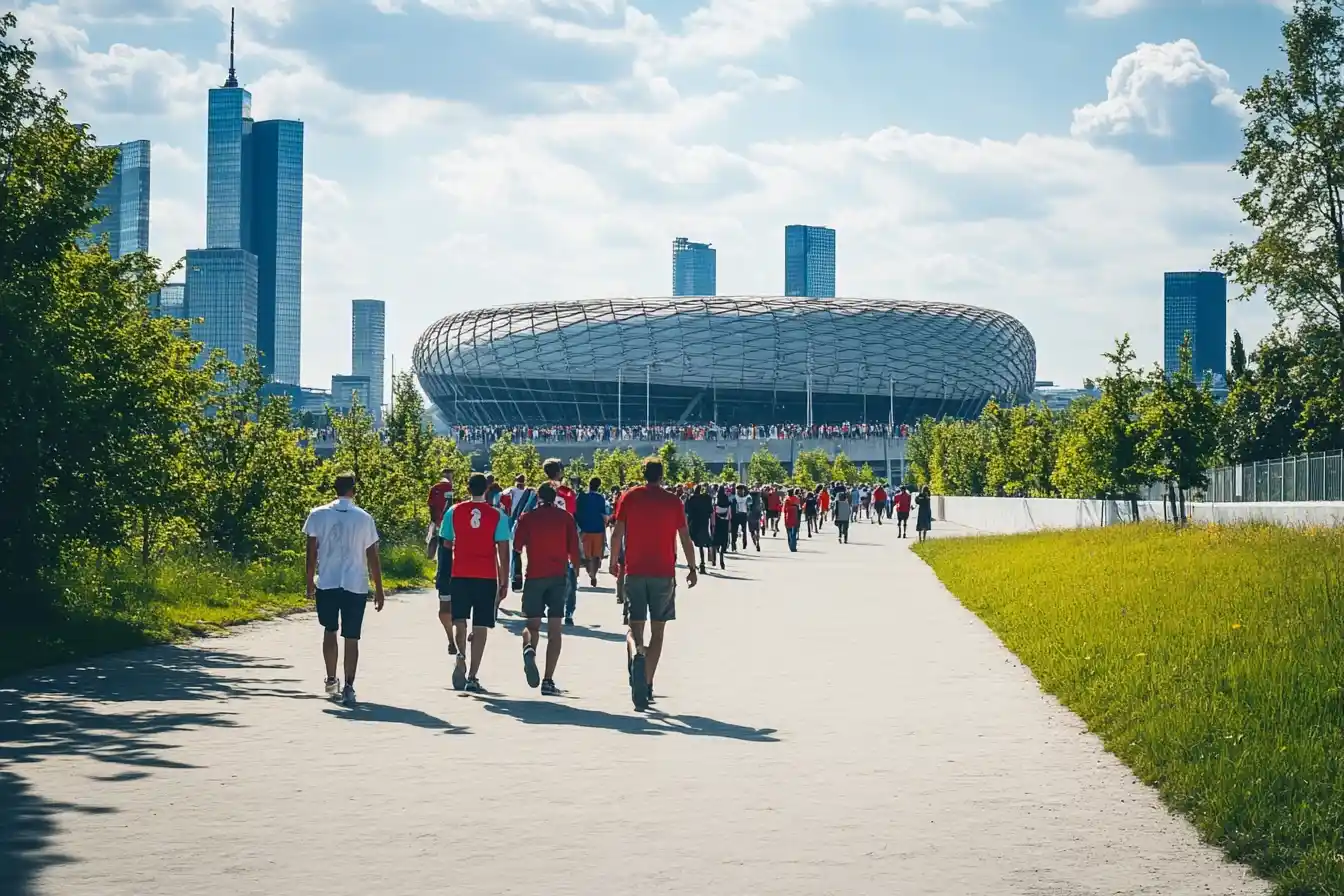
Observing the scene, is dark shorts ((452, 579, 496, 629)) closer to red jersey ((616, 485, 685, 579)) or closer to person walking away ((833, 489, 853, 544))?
red jersey ((616, 485, 685, 579))

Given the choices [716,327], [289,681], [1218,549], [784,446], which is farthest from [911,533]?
[716,327]

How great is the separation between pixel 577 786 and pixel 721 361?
437 ft

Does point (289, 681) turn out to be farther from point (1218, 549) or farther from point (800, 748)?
point (1218, 549)

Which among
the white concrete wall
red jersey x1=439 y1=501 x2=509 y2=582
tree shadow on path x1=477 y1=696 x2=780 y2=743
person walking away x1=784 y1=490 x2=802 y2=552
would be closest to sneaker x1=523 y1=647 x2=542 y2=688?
tree shadow on path x1=477 y1=696 x2=780 y2=743

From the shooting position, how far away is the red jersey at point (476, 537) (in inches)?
482

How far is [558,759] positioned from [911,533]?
4616 cm

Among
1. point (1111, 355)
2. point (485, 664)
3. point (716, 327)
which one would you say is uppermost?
point (716, 327)

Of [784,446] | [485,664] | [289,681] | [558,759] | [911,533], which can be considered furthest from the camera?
[784,446]

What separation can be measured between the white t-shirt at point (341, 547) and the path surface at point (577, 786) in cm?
82

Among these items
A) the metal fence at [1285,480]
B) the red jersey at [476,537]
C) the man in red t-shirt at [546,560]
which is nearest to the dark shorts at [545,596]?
Answer: the man in red t-shirt at [546,560]

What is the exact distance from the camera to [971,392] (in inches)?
5856

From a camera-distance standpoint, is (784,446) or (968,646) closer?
(968,646)

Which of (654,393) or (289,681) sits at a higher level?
(654,393)

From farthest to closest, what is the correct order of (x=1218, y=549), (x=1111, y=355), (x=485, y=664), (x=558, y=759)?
(x=1111, y=355)
(x=1218, y=549)
(x=485, y=664)
(x=558, y=759)
